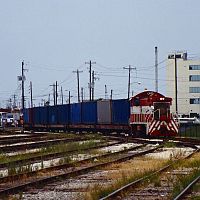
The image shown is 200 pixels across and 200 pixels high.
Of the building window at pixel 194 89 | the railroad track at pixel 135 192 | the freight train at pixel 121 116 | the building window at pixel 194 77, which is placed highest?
the building window at pixel 194 77

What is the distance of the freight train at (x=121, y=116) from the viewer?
3962 cm

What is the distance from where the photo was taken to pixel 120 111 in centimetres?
4394

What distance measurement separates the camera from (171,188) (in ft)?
45.2

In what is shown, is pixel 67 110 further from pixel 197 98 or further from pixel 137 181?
pixel 197 98

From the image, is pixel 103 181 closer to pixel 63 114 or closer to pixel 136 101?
pixel 136 101

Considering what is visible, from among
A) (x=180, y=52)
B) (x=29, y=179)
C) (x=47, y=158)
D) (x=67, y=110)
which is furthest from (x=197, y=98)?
(x=29, y=179)

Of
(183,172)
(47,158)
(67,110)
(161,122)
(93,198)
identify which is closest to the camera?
(93,198)

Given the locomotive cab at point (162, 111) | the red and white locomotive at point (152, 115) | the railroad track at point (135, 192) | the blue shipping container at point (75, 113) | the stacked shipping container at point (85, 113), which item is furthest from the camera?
the blue shipping container at point (75, 113)

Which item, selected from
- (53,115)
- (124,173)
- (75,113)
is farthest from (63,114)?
(124,173)

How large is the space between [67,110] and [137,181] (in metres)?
43.4

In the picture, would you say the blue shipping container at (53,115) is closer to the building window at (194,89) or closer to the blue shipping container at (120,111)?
the blue shipping container at (120,111)

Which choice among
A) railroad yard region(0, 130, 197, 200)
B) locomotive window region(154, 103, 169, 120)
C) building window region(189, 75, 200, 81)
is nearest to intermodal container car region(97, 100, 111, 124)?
locomotive window region(154, 103, 169, 120)

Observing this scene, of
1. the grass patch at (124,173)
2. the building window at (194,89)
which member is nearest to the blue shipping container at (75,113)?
the grass patch at (124,173)

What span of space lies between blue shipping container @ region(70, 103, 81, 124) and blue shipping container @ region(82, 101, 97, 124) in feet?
4.01
